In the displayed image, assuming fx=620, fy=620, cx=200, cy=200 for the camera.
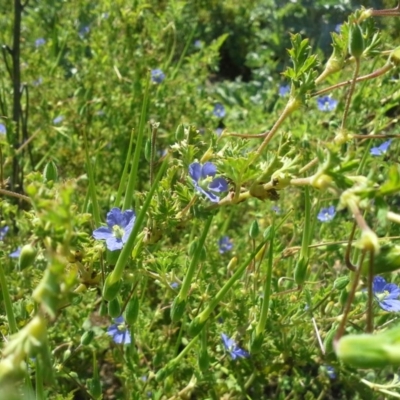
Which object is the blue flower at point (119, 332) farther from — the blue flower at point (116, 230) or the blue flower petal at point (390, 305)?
the blue flower petal at point (390, 305)

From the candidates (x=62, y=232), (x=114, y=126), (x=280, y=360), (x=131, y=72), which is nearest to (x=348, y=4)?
(x=131, y=72)

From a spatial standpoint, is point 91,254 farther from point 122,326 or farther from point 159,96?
point 159,96

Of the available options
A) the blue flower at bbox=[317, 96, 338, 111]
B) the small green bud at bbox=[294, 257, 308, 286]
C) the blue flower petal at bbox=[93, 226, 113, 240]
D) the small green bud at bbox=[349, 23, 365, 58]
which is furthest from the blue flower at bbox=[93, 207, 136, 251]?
the blue flower at bbox=[317, 96, 338, 111]

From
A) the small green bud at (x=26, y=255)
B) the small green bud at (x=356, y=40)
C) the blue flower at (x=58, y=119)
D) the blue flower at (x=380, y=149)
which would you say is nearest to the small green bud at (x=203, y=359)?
the small green bud at (x=26, y=255)

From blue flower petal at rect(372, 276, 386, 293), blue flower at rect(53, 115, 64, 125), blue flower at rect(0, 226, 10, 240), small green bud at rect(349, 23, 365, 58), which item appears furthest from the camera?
blue flower at rect(53, 115, 64, 125)

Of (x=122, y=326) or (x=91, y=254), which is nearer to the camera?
(x=91, y=254)

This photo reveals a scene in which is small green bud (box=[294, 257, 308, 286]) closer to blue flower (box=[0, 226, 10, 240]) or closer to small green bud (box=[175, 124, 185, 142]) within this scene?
small green bud (box=[175, 124, 185, 142])
